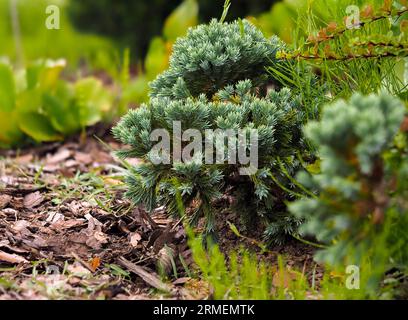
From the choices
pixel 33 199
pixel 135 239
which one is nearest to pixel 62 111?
pixel 33 199

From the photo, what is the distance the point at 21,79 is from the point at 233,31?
2284 millimetres

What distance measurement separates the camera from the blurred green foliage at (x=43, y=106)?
4059mm

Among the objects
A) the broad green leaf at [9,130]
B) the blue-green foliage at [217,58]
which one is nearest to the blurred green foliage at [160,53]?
the broad green leaf at [9,130]

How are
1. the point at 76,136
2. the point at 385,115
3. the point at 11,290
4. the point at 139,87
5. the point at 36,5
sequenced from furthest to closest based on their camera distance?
the point at 36,5, the point at 139,87, the point at 76,136, the point at 11,290, the point at 385,115

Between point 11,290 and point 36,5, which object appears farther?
point 36,5

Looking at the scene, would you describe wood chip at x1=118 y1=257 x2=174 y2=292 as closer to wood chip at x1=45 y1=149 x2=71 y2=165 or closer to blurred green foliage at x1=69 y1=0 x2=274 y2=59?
wood chip at x1=45 y1=149 x2=71 y2=165

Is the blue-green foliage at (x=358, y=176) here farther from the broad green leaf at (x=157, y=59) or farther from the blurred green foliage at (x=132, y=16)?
the blurred green foliage at (x=132, y=16)

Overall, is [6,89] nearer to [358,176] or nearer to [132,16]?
[132,16]

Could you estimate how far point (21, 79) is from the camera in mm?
4461

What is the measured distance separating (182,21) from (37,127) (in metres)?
1.43

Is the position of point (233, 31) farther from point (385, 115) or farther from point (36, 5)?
point (36, 5)

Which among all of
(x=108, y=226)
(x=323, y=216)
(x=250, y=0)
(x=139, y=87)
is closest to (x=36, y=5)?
(x=250, y=0)

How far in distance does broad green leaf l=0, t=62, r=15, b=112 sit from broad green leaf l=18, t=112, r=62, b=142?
0.34 ft

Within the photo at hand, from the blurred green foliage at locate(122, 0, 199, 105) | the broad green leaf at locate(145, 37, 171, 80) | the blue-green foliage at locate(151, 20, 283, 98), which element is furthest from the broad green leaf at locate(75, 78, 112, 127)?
the blue-green foliage at locate(151, 20, 283, 98)
